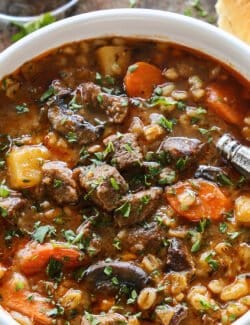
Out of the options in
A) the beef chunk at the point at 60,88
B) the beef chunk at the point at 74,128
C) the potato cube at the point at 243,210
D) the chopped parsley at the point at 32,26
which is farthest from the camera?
the chopped parsley at the point at 32,26

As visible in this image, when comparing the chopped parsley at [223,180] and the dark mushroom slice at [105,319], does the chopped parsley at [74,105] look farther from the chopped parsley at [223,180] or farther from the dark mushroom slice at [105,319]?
the dark mushroom slice at [105,319]

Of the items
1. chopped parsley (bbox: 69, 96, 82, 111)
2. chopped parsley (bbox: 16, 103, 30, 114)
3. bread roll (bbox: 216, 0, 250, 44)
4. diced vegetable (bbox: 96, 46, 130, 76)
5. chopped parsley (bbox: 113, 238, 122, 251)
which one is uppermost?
bread roll (bbox: 216, 0, 250, 44)

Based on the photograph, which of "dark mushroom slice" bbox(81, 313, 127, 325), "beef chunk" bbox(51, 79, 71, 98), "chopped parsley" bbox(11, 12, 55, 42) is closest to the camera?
"dark mushroom slice" bbox(81, 313, 127, 325)

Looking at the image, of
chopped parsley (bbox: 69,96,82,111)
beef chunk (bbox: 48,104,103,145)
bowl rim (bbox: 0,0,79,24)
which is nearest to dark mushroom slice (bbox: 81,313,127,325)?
beef chunk (bbox: 48,104,103,145)

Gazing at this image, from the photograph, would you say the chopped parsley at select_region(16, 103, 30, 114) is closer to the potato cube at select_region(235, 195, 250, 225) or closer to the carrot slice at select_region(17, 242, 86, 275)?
the carrot slice at select_region(17, 242, 86, 275)

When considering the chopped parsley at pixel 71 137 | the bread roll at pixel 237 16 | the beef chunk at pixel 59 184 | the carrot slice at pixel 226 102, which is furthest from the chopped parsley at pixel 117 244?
the bread roll at pixel 237 16

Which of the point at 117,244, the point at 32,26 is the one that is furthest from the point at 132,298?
the point at 32,26

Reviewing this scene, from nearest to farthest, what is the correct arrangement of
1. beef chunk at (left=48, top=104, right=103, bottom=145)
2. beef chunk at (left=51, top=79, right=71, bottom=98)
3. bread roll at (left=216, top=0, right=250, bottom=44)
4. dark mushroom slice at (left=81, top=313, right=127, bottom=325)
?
1. dark mushroom slice at (left=81, top=313, right=127, bottom=325)
2. beef chunk at (left=48, top=104, right=103, bottom=145)
3. beef chunk at (left=51, top=79, right=71, bottom=98)
4. bread roll at (left=216, top=0, right=250, bottom=44)
